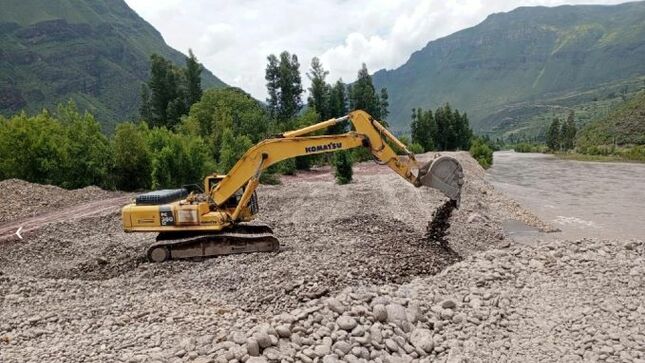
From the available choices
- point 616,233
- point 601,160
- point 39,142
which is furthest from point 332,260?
point 601,160

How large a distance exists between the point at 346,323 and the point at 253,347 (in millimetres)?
1528

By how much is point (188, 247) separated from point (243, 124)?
→ 29.5 metres

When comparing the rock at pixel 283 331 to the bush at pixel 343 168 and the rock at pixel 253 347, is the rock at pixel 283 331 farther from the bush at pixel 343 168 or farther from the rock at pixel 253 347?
the bush at pixel 343 168

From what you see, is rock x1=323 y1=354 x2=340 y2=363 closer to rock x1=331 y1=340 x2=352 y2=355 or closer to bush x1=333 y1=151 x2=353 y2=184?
rock x1=331 y1=340 x2=352 y2=355

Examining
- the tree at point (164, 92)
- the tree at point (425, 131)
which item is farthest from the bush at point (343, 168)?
the tree at point (425, 131)

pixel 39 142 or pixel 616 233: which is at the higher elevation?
pixel 39 142

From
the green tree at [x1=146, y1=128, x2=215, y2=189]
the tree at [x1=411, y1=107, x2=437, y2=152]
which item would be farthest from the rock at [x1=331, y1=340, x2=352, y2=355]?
the tree at [x1=411, y1=107, x2=437, y2=152]

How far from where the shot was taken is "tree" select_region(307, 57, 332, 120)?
54.6 metres

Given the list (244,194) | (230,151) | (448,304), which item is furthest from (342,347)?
(230,151)

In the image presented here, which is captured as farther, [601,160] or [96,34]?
[96,34]

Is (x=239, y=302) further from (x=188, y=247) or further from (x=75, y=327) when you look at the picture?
(x=188, y=247)

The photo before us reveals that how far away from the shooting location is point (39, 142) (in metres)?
25.4

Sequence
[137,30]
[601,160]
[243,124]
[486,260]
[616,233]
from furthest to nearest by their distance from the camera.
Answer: [137,30] → [601,160] → [243,124] → [616,233] → [486,260]

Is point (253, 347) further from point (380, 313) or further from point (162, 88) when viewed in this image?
point (162, 88)
